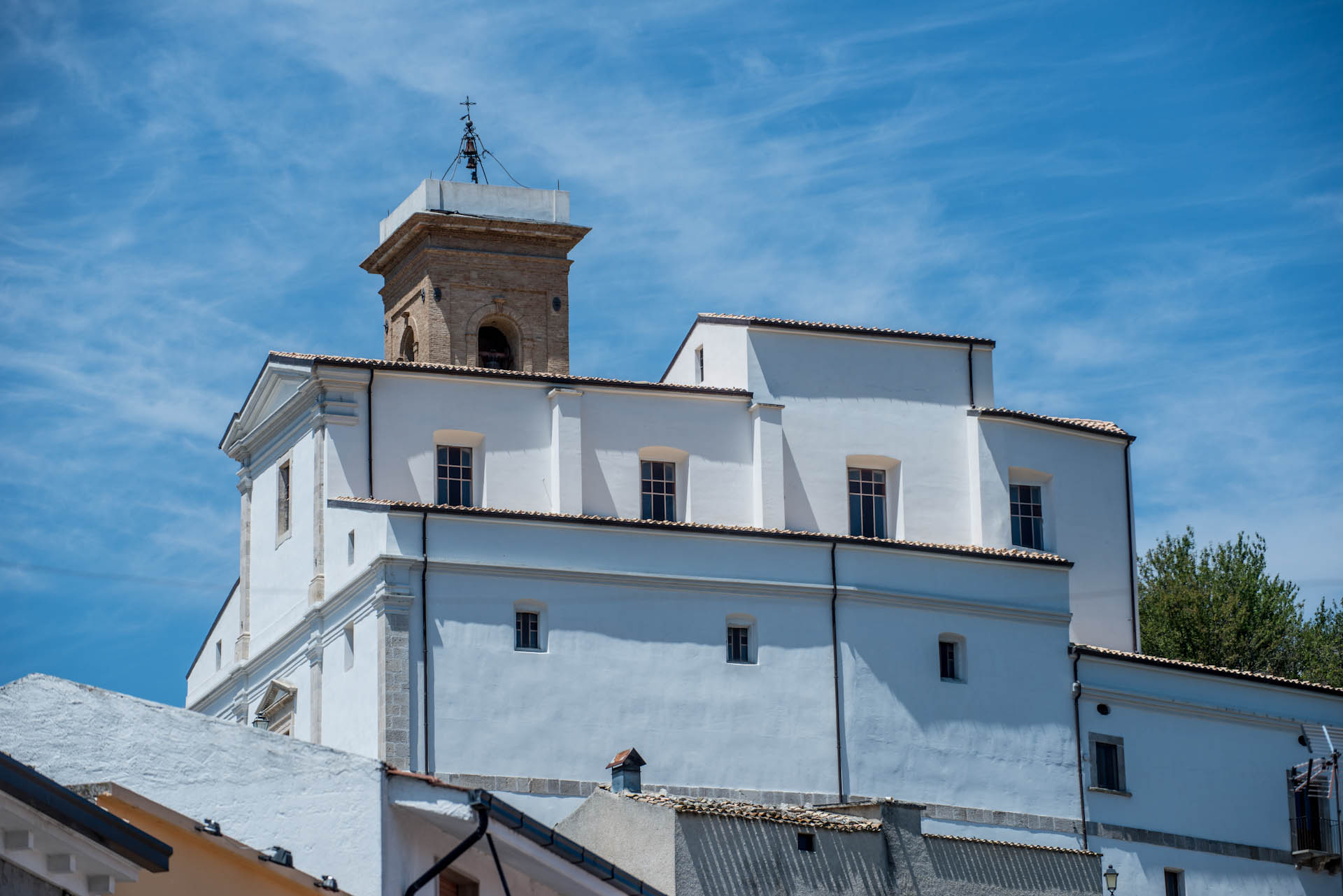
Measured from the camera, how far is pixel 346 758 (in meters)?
26.1

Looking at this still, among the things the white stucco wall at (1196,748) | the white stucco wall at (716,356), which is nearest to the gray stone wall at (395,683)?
the white stucco wall at (716,356)

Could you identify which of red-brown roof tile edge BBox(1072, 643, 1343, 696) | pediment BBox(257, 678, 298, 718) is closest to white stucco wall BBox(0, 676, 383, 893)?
pediment BBox(257, 678, 298, 718)

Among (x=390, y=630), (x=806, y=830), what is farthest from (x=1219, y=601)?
(x=806, y=830)

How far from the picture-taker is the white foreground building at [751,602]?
42.3m

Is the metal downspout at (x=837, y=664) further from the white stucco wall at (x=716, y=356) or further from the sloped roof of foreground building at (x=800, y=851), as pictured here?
the sloped roof of foreground building at (x=800, y=851)

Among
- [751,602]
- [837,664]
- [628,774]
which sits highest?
[751,602]

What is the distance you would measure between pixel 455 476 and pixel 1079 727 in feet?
42.1

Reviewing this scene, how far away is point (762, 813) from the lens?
107 ft

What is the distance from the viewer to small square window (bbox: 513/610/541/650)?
1667 inches

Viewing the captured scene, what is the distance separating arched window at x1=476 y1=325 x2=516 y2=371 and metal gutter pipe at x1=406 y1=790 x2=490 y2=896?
3241 cm

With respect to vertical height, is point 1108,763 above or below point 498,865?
above

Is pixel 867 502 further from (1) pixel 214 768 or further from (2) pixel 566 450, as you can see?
(1) pixel 214 768

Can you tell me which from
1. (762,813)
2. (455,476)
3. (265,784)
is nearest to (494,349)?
(455,476)

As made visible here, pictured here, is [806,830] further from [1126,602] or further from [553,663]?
Answer: [1126,602]
